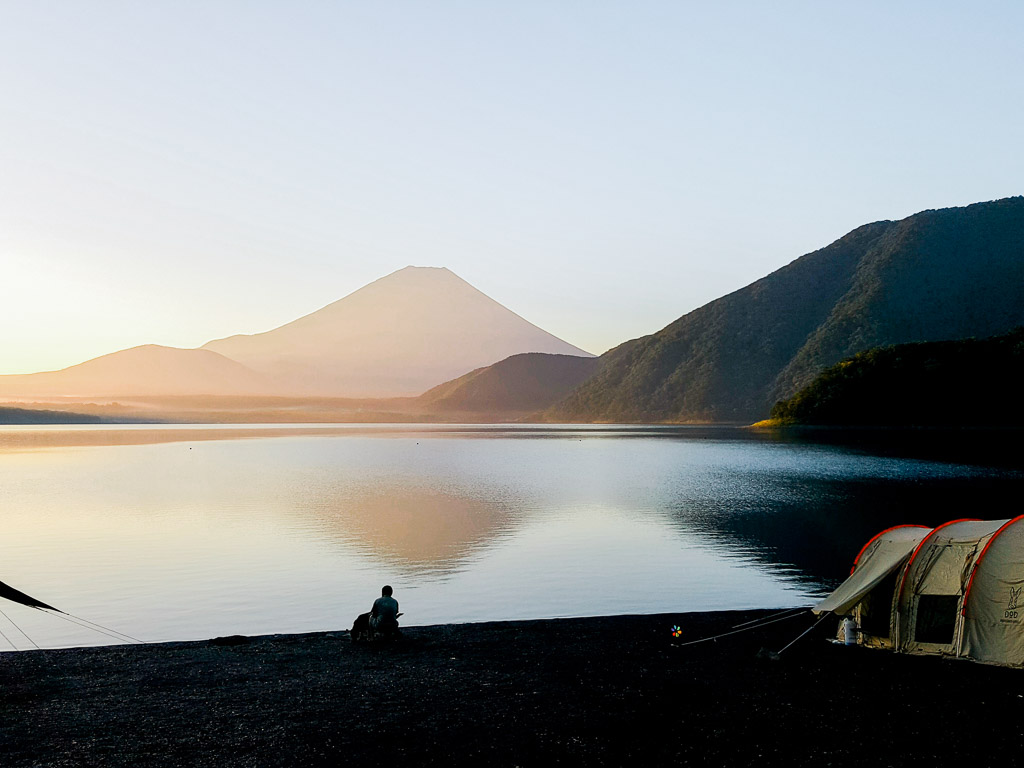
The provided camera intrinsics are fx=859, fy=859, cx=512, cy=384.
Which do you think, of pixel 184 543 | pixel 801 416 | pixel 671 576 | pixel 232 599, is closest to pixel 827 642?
pixel 671 576

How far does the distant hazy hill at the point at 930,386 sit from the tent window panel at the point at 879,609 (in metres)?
163

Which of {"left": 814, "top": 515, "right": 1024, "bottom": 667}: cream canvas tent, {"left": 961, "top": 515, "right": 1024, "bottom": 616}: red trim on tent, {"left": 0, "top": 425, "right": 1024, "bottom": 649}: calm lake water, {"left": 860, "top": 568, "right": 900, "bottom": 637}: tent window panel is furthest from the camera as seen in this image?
{"left": 0, "top": 425, "right": 1024, "bottom": 649}: calm lake water

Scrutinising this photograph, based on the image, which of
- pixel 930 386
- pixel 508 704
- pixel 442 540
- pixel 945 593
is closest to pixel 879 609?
pixel 945 593

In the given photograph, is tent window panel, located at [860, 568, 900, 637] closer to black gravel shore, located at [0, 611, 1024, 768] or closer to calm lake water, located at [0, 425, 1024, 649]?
black gravel shore, located at [0, 611, 1024, 768]

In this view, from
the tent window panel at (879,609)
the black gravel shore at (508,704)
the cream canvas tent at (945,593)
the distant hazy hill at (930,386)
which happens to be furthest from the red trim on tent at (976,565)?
the distant hazy hill at (930,386)

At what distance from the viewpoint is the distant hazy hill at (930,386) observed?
528 ft

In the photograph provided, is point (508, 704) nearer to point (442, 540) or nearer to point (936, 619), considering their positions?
point (936, 619)

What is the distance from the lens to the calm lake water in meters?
24.2

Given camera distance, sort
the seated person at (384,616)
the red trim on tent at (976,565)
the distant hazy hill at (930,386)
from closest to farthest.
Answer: the red trim on tent at (976,565) < the seated person at (384,616) < the distant hazy hill at (930,386)

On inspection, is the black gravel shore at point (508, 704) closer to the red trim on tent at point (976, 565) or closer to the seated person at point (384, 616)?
the seated person at point (384, 616)

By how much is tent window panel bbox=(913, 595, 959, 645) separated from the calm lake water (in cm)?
777

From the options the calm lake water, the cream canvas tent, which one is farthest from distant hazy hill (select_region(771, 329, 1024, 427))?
the cream canvas tent

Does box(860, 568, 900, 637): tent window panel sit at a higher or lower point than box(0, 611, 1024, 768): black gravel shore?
higher

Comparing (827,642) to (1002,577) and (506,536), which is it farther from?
(506,536)
